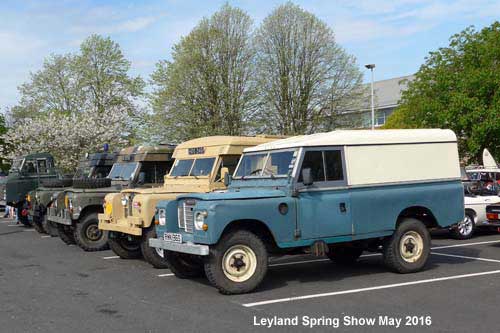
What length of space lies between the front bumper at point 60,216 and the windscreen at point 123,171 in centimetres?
164

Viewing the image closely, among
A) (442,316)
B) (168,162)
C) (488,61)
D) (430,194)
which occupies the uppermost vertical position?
(488,61)

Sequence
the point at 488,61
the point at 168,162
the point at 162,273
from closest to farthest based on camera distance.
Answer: the point at 162,273, the point at 168,162, the point at 488,61

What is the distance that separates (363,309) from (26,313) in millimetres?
4059

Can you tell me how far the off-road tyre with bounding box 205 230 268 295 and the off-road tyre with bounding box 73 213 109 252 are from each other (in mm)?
6124

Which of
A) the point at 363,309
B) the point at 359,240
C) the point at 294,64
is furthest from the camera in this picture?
the point at 294,64

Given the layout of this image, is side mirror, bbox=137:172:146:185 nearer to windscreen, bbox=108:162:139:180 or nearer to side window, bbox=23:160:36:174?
windscreen, bbox=108:162:139:180

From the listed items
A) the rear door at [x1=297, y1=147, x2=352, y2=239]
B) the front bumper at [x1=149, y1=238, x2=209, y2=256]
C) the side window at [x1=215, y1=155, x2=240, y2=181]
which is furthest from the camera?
the side window at [x1=215, y1=155, x2=240, y2=181]

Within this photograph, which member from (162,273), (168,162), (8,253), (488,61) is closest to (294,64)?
(488,61)

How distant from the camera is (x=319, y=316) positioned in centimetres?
653

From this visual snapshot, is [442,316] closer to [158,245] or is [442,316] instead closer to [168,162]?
[158,245]

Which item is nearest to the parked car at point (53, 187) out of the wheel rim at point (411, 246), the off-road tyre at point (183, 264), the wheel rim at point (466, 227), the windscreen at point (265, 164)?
the off-road tyre at point (183, 264)

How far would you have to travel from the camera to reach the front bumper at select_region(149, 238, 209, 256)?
7480 millimetres

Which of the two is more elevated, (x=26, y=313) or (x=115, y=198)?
(x=115, y=198)

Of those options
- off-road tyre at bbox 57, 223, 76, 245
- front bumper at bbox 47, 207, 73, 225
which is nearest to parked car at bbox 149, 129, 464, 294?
front bumper at bbox 47, 207, 73, 225
